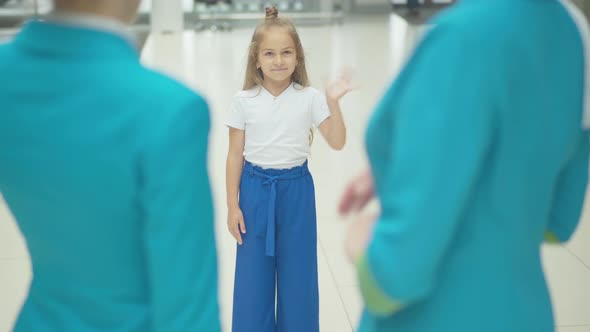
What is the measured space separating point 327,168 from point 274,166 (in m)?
2.73

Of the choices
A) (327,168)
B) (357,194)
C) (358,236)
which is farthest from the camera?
(327,168)

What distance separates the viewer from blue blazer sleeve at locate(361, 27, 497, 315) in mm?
1169

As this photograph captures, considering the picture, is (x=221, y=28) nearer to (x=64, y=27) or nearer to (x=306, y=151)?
(x=306, y=151)

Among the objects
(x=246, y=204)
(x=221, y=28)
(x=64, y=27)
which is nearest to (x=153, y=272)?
(x=64, y=27)

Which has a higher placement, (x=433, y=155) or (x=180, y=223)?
(x=433, y=155)

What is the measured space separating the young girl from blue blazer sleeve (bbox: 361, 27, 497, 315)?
4.89 ft

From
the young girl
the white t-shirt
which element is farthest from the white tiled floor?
the white t-shirt

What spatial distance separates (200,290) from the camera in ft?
4.26

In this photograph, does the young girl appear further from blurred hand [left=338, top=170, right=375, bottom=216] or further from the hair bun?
blurred hand [left=338, top=170, right=375, bottom=216]

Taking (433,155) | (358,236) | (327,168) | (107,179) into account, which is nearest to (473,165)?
(433,155)

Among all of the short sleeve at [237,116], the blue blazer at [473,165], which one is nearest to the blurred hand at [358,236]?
the blue blazer at [473,165]

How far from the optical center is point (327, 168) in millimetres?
5492

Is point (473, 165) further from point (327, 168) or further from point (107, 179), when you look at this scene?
point (327, 168)

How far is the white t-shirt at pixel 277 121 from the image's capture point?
9.04 ft
